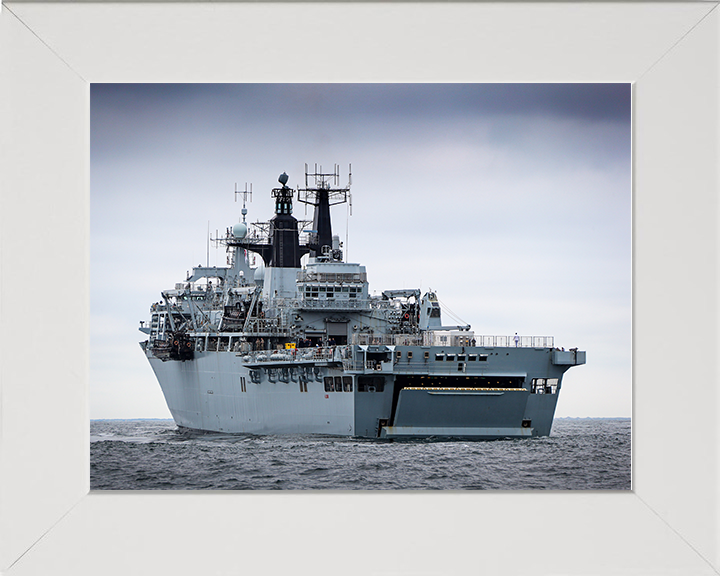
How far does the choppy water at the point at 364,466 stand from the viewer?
18.1m

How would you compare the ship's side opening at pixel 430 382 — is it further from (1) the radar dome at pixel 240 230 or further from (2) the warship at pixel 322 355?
(1) the radar dome at pixel 240 230

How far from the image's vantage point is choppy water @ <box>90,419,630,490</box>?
18.1 metres

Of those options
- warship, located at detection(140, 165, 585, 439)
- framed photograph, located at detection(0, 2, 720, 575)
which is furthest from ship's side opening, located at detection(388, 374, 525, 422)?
framed photograph, located at detection(0, 2, 720, 575)

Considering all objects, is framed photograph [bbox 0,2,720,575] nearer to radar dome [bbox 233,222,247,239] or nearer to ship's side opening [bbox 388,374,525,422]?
ship's side opening [bbox 388,374,525,422]

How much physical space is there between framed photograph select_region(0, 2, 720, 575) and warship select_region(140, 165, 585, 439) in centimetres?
1448

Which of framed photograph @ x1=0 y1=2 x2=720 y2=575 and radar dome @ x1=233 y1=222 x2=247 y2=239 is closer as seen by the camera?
framed photograph @ x1=0 y1=2 x2=720 y2=575

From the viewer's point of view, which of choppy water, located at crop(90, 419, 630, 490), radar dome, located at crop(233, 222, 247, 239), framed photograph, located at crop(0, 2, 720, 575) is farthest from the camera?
radar dome, located at crop(233, 222, 247, 239)

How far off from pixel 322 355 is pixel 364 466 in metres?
5.81

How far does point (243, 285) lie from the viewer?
37938 mm
